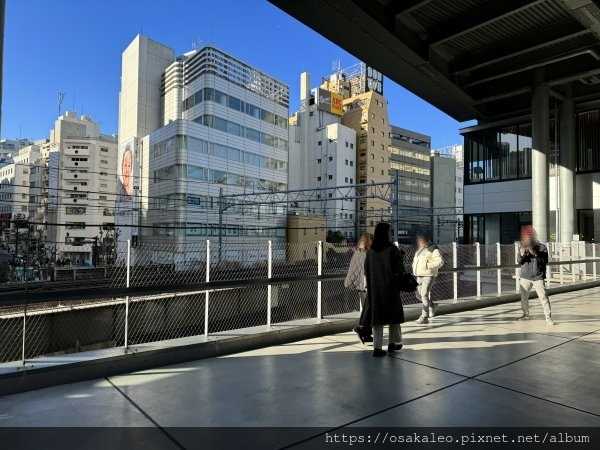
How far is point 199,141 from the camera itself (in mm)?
46938

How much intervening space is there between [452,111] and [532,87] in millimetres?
3625

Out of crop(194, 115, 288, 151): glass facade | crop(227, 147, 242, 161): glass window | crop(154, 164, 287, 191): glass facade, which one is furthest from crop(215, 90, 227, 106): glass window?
crop(154, 164, 287, 191): glass facade

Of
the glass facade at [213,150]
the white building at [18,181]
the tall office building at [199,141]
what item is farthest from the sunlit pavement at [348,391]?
the white building at [18,181]

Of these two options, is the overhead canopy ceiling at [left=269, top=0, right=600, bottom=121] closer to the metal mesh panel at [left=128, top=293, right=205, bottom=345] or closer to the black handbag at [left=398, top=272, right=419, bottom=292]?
the black handbag at [left=398, top=272, right=419, bottom=292]

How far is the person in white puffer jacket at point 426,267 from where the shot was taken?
25.7 ft

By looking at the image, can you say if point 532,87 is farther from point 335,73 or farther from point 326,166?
point 335,73

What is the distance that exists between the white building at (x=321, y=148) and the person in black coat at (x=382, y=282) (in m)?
74.8

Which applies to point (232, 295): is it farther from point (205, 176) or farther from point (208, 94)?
point (208, 94)

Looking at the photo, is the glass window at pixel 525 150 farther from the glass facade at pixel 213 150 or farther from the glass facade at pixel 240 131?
the glass facade at pixel 240 131

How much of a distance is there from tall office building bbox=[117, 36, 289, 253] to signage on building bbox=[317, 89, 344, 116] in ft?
82.0

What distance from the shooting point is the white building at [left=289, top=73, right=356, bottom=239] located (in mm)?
83188

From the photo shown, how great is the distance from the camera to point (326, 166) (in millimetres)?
84250

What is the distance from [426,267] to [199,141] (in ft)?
140

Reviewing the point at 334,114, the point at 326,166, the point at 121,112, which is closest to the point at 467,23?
the point at 121,112
